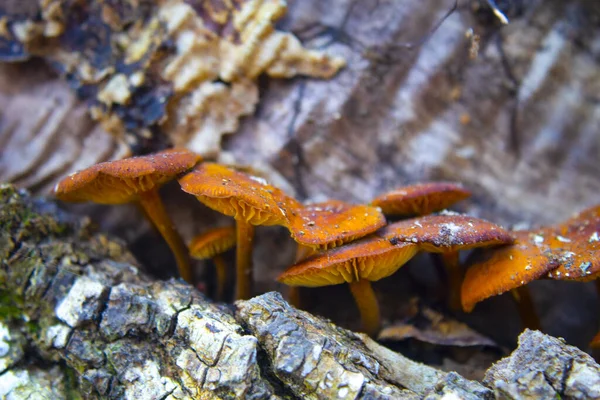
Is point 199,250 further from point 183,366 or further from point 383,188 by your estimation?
point 383,188

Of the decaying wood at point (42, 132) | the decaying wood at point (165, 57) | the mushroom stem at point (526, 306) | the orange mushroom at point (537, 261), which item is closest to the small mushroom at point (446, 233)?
the orange mushroom at point (537, 261)

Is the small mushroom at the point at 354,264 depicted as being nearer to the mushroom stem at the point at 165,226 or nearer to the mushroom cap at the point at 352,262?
the mushroom cap at the point at 352,262

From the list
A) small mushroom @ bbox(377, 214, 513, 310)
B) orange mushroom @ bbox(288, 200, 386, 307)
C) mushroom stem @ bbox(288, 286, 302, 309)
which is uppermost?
small mushroom @ bbox(377, 214, 513, 310)

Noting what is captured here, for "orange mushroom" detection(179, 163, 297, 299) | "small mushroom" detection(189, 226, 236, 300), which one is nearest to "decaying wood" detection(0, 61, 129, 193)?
"small mushroom" detection(189, 226, 236, 300)

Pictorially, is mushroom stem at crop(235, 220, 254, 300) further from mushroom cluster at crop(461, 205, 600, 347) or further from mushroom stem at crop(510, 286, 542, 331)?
mushroom stem at crop(510, 286, 542, 331)

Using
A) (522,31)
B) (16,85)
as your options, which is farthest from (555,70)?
(16,85)
